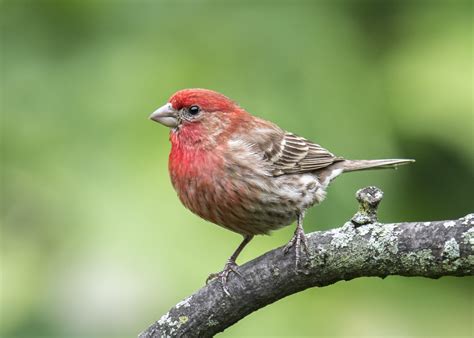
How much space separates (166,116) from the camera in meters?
4.90

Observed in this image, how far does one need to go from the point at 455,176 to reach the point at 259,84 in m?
1.12

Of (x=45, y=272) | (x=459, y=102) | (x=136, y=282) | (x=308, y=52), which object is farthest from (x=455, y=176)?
(x=45, y=272)

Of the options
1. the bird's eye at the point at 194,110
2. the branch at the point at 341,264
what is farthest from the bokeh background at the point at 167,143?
the branch at the point at 341,264

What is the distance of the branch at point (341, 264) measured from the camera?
11.0 feet

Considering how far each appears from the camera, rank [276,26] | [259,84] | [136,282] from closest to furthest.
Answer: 1. [136,282]
2. [259,84]
3. [276,26]

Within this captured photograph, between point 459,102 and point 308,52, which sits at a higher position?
point 308,52

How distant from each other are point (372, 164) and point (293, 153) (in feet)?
1.39

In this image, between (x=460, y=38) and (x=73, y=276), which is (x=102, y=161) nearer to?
(x=73, y=276)

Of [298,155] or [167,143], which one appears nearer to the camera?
[167,143]

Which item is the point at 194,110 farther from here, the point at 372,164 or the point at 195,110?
the point at 372,164

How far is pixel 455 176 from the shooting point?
521 centimetres

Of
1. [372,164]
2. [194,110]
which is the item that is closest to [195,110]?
[194,110]

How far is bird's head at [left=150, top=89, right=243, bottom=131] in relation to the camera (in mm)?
4906

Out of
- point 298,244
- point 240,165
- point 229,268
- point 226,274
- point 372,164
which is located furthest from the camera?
point 372,164
